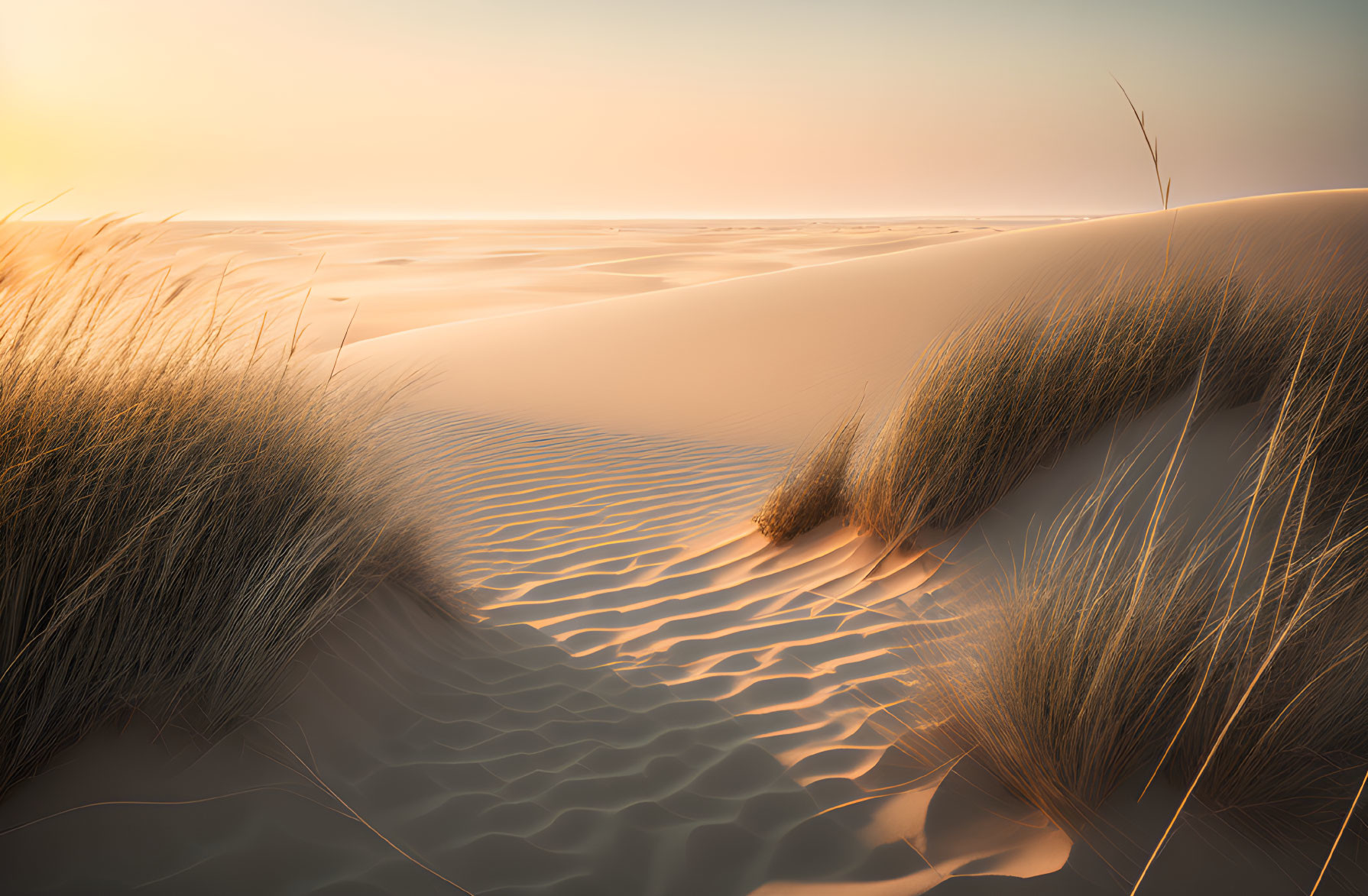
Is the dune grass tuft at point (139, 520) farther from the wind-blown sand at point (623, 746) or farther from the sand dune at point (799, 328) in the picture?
the sand dune at point (799, 328)

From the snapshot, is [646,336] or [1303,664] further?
[646,336]

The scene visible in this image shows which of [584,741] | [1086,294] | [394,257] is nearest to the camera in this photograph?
[584,741]

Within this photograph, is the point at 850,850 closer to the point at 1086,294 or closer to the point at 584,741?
the point at 584,741

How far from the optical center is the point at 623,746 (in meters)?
2.28

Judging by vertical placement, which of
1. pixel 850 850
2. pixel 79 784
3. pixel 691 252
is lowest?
pixel 850 850

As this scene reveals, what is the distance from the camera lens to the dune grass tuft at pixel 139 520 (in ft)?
5.17

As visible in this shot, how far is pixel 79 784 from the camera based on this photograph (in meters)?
1.53

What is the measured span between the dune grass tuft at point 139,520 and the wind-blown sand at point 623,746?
0.44 feet

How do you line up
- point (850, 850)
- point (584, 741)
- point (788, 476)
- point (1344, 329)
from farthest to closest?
point (788, 476)
point (1344, 329)
point (584, 741)
point (850, 850)

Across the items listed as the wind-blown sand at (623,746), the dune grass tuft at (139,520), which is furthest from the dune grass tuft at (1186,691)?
the dune grass tuft at (139,520)

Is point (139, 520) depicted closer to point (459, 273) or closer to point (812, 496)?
point (812, 496)

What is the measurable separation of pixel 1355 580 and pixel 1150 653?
557mm

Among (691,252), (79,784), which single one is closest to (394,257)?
(691,252)

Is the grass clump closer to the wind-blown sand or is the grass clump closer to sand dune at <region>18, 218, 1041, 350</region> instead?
the wind-blown sand
